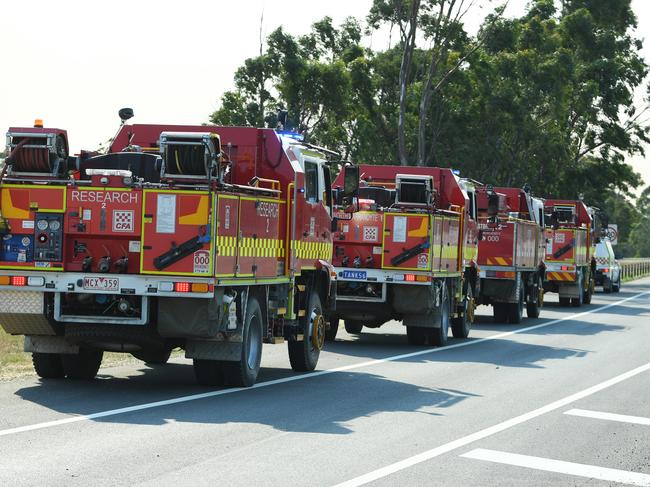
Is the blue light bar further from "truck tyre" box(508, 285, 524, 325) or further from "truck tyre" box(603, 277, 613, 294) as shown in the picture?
"truck tyre" box(603, 277, 613, 294)

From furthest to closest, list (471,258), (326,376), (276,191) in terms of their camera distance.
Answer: (471,258), (326,376), (276,191)

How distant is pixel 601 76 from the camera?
65750mm

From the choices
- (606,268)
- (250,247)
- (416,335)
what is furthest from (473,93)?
(250,247)

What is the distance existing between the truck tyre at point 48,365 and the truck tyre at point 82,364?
0.07 meters

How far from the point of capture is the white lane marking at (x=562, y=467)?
9594 mm

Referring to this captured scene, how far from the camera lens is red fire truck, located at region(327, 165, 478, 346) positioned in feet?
68.5

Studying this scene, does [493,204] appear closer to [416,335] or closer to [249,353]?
[416,335]

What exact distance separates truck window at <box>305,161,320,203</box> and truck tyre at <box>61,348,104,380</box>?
337 cm

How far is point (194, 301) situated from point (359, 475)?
4312mm

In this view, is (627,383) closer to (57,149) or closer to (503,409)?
(503,409)

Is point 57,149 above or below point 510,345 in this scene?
above

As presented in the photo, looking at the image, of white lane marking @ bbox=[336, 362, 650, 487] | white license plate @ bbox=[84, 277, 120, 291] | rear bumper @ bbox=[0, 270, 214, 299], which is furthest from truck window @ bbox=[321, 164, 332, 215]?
white license plate @ bbox=[84, 277, 120, 291]

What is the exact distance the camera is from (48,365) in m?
14.5

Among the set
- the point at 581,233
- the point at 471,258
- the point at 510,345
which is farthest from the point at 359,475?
the point at 581,233
